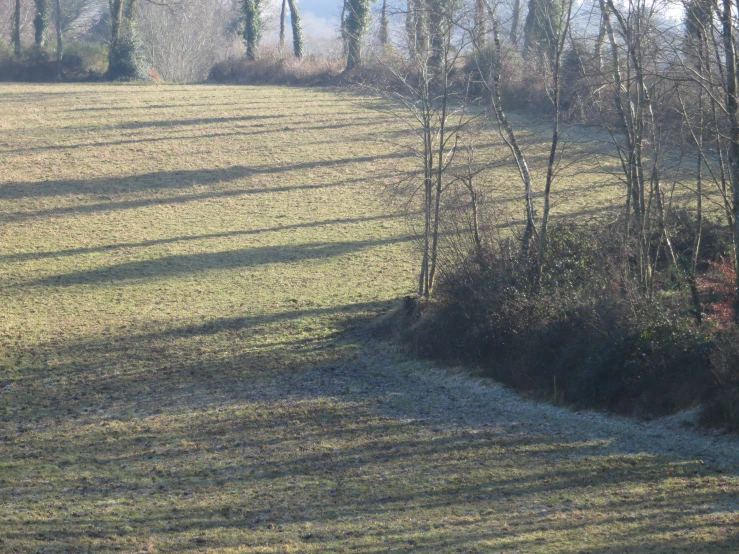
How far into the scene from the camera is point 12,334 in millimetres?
16766

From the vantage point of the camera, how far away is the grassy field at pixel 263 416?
26.4ft

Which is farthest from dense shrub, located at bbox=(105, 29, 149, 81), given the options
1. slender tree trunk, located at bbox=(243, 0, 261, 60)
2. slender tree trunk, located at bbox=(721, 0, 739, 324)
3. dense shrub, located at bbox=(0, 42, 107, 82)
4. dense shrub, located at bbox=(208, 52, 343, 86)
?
slender tree trunk, located at bbox=(721, 0, 739, 324)

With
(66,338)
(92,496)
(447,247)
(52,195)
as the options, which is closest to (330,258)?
(447,247)

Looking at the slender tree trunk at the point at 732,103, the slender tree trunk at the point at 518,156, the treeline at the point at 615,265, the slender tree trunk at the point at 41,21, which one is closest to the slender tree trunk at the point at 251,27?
the slender tree trunk at the point at 41,21

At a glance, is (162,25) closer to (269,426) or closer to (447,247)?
(447,247)

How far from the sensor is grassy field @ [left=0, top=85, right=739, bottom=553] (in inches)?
316

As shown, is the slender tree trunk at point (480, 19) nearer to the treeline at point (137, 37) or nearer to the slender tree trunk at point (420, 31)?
the slender tree trunk at point (420, 31)

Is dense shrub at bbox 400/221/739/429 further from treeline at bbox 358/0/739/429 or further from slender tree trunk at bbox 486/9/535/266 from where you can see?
slender tree trunk at bbox 486/9/535/266

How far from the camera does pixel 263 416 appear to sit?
12.3 metres

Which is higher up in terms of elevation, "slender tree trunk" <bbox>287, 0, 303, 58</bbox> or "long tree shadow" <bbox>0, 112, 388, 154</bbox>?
"slender tree trunk" <bbox>287, 0, 303, 58</bbox>

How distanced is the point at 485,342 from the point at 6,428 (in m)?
8.47

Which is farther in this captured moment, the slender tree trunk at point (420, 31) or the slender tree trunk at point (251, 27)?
the slender tree trunk at point (251, 27)

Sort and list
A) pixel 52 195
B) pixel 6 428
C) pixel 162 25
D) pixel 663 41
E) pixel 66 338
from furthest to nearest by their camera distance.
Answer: pixel 162 25, pixel 52 195, pixel 66 338, pixel 663 41, pixel 6 428

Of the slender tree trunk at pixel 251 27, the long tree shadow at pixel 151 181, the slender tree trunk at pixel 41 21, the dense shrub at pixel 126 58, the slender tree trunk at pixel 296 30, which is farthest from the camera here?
the slender tree trunk at pixel 296 30
